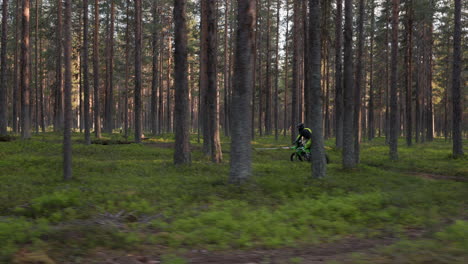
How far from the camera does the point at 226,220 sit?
6.80 meters

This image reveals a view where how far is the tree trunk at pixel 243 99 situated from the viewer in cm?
1062

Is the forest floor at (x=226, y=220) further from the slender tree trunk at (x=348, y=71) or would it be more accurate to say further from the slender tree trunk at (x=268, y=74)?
the slender tree trunk at (x=268, y=74)

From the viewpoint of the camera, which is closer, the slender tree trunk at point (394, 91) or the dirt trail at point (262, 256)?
the dirt trail at point (262, 256)

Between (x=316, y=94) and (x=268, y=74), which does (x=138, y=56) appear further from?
(x=268, y=74)

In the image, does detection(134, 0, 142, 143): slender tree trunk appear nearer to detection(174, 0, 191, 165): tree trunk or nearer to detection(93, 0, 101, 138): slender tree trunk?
detection(93, 0, 101, 138): slender tree trunk

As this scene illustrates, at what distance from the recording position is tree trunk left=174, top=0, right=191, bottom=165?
49.4ft

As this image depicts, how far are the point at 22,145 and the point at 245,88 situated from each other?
16242 mm

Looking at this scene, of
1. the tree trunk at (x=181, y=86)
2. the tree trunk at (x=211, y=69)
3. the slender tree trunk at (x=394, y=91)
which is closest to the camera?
the tree trunk at (x=181, y=86)

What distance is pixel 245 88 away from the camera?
1069cm

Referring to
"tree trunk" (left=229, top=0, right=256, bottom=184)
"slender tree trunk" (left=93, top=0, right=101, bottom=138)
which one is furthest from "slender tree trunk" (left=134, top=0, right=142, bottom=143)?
"tree trunk" (left=229, top=0, right=256, bottom=184)

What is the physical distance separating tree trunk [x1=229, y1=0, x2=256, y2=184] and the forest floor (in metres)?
0.62

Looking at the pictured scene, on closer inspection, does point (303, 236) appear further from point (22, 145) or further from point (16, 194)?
point (22, 145)

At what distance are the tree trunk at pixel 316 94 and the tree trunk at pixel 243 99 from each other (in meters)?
2.68

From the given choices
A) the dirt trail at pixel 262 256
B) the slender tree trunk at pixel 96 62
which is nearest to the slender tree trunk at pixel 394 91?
the dirt trail at pixel 262 256
